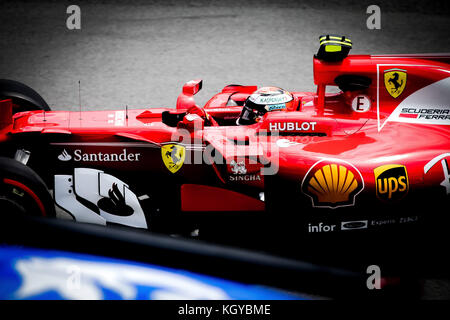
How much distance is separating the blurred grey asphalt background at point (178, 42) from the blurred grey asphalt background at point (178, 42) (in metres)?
0.01

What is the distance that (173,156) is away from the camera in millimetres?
3350

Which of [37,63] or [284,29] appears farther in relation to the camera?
[284,29]

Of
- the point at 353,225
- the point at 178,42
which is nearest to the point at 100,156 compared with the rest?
the point at 353,225

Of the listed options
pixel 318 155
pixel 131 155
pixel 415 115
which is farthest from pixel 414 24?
pixel 131 155

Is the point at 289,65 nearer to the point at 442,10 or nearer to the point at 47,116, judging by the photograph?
the point at 442,10

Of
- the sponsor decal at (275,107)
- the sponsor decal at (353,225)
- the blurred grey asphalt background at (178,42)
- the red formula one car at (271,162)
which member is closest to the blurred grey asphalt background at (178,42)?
the blurred grey asphalt background at (178,42)

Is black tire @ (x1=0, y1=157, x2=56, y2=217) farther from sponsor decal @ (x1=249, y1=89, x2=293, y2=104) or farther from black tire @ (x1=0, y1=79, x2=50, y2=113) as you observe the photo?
sponsor decal @ (x1=249, y1=89, x2=293, y2=104)

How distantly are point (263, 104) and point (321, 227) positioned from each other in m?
0.93

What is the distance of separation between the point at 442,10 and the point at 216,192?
6442 mm

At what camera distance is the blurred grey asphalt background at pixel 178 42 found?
6312mm

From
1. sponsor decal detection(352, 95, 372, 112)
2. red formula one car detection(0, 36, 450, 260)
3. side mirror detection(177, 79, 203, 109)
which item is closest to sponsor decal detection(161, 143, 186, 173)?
red formula one car detection(0, 36, 450, 260)

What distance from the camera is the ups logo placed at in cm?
321

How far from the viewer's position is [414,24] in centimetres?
781

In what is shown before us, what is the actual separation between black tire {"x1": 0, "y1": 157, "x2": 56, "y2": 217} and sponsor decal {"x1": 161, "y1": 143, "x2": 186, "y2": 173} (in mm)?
747
